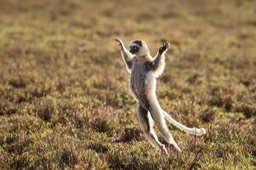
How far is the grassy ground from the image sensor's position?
612cm

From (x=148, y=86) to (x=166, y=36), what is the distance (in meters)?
13.7

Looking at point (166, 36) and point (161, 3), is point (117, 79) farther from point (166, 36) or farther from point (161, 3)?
point (161, 3)

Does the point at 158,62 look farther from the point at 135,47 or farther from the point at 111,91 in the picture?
the point at 111,91

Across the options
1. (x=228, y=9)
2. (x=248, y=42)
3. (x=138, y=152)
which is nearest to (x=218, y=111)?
(x=138, y=152)

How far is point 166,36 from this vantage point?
1894cm

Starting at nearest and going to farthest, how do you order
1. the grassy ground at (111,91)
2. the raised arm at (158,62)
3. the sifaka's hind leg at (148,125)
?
the raised arm at (158,62) < the sifaka's hind leg at (148,125) < the grassy ground at (111,91)

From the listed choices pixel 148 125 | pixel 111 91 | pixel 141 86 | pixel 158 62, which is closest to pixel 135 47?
pixel 158 62

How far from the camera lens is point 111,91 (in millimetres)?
10312

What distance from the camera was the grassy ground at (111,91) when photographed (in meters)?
6.12

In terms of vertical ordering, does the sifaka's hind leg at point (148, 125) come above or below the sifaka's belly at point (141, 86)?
below

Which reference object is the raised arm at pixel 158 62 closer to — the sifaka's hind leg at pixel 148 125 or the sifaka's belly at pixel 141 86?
the sifaka's belly at pixel 141 86

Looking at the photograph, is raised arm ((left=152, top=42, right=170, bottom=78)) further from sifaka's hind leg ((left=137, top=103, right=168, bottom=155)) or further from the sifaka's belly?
sifaka's hind leg ((left=137, top=103, right=168, bottom=155))

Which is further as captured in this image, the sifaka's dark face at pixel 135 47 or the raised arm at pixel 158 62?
the sifaka's dark face at pixel 135 47

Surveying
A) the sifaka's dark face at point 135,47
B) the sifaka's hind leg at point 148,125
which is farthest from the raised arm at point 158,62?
→ the sifaka's hind leg at point 148,125
